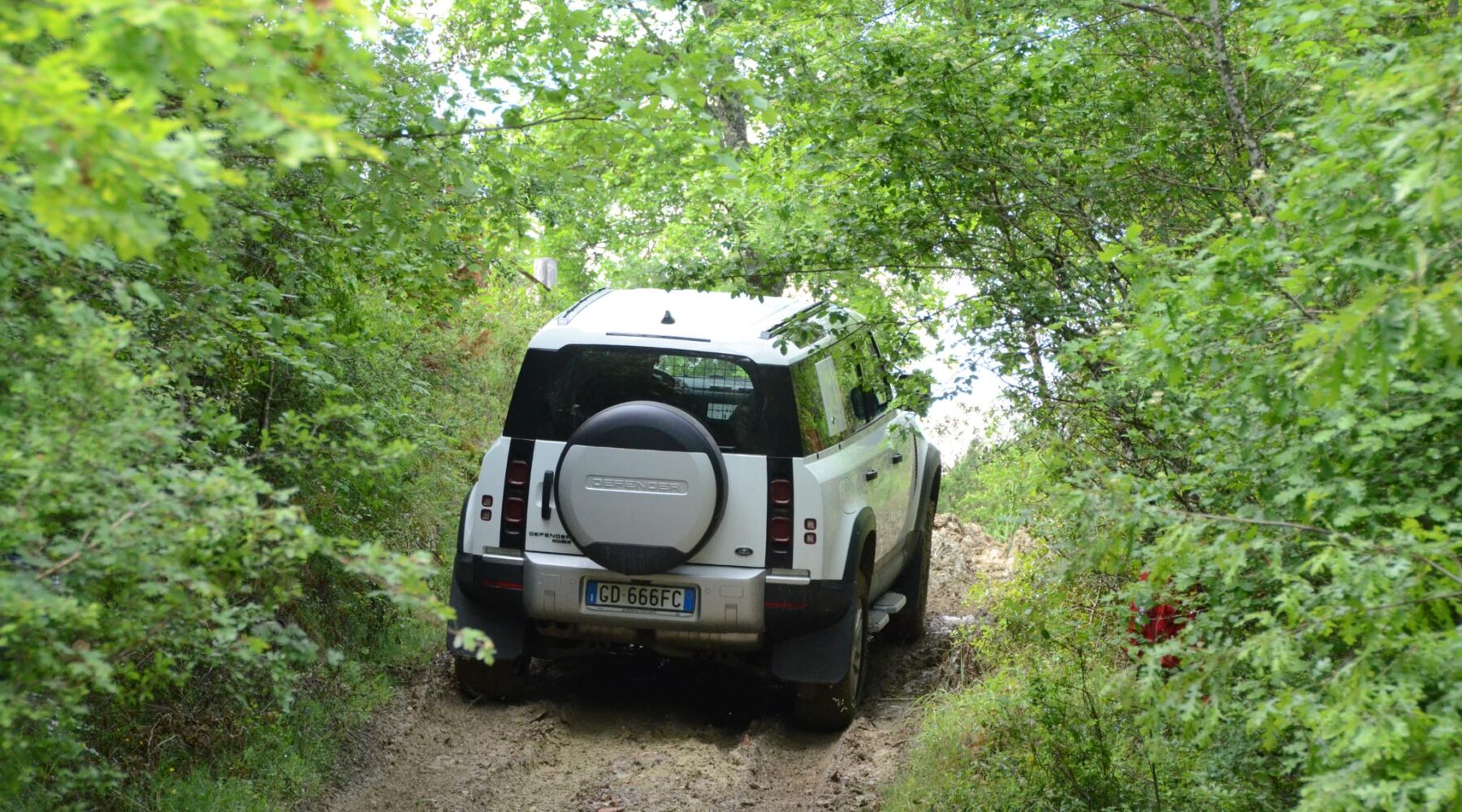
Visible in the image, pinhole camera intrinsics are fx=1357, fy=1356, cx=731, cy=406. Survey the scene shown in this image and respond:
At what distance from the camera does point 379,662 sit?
7.64 m

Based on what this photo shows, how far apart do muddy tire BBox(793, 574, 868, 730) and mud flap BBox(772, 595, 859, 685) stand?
0.06m

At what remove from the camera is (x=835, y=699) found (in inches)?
280

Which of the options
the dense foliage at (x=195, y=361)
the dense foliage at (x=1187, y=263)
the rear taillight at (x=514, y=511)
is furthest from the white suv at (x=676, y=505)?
the dense foliage at (x=195, y=361)

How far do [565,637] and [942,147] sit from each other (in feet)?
10.5

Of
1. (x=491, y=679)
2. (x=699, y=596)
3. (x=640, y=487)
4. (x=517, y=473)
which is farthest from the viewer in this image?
(x=491, y=679)

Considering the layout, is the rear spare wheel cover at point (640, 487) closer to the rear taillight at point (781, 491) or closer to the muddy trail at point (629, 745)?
the rear taillight at point (781, 491)

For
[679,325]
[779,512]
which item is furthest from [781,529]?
[679,325]

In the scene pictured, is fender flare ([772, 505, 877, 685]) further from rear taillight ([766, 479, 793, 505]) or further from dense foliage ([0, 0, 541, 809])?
dense foliage ([0, 0, 541, 809])

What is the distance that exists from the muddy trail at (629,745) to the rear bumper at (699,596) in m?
0.64

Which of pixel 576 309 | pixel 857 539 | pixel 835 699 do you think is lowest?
pixel 835 699

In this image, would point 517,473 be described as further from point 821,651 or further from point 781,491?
point 821,651

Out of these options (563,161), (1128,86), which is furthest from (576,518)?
(1128,86)

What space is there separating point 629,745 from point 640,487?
142 cm

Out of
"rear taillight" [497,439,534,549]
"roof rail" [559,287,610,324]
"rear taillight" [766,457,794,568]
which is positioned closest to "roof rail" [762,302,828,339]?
"rear taillight" [766,457,794,568]
